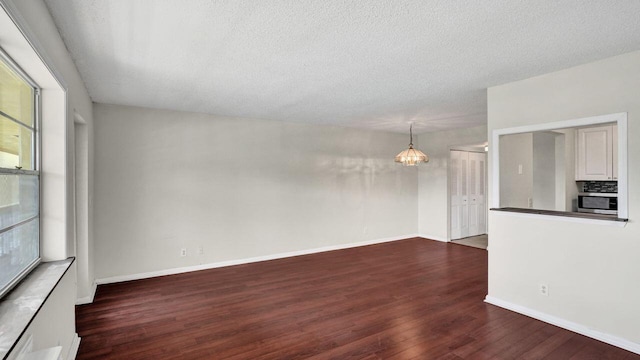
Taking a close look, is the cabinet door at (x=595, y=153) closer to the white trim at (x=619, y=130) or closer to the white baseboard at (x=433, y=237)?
the white baseboard at (x=433, y=237)

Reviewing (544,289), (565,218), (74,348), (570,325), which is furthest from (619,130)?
(74,348)

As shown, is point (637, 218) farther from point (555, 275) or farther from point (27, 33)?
point (27, 33)

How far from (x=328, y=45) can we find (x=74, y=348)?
10.1 feet

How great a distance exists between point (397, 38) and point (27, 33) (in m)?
2.11

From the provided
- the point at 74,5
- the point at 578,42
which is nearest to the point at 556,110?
the point at 578,42

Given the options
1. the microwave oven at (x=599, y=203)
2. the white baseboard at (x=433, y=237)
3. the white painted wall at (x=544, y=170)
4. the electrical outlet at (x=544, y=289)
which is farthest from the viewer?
the white baseboard at (x=433, y=237)

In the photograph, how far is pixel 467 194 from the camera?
277 inches

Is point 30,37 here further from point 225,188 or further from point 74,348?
point 225,188

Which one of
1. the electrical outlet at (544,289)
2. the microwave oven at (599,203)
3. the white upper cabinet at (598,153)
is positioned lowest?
the electrical outlet at (544,289)

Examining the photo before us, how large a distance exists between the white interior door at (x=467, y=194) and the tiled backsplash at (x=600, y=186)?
6.91 ft

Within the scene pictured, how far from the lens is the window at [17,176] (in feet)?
5.27

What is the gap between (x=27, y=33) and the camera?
1.47 metres

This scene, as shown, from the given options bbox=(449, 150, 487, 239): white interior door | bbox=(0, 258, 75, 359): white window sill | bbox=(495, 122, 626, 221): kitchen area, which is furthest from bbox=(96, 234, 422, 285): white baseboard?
bbox=(495, 122, 626, 221): kitchen area

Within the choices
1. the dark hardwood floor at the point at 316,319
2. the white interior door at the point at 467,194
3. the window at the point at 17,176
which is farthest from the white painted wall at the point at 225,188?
the window at the point at 17,176
